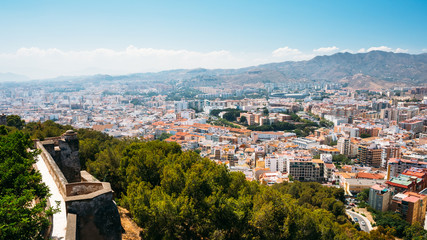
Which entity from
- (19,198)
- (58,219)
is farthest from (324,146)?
(19,198)

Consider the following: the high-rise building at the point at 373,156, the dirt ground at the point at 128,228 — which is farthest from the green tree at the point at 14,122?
the high-rise building at the point at 373,156

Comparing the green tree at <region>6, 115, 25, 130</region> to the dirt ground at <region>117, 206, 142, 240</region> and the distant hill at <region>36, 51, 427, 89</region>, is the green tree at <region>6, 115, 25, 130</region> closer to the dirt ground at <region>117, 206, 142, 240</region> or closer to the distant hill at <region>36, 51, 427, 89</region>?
the dirt ground at <region>117, 206, 142, 240</region>

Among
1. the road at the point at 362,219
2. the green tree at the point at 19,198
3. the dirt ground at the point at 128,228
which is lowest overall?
the road at the point at 362,219

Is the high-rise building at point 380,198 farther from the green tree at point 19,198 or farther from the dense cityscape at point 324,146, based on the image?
the green tree at point 19,198

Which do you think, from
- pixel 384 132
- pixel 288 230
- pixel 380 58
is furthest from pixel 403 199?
pixel 380 58

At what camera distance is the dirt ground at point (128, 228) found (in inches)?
189

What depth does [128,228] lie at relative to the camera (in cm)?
509

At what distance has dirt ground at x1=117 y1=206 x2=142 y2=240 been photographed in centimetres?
479

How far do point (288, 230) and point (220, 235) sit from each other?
4.07ft

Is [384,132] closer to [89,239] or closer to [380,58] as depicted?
[89,239]

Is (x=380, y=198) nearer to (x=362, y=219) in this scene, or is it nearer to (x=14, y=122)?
(x=362, y=219)

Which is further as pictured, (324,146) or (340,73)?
(340,73)

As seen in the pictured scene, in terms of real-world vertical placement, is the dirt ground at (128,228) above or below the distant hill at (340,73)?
below

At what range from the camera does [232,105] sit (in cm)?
5206
